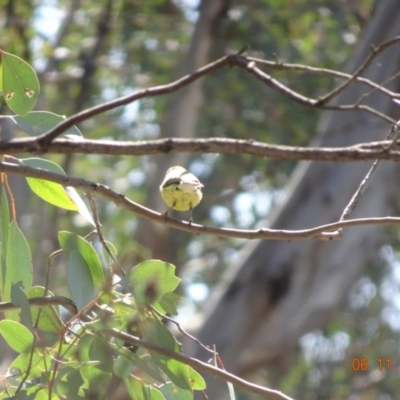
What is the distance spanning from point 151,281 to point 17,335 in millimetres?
233

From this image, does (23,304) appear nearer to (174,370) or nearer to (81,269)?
(81,269)

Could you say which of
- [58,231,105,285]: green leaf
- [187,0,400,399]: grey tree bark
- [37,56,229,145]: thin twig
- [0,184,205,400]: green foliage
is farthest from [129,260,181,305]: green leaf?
[187,0,400,399]: grey tree bark

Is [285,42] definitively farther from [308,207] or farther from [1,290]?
[1,290]

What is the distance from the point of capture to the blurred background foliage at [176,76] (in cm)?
453

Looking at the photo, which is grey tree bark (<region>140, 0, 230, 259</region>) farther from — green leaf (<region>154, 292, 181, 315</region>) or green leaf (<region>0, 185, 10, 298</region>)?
green leaf (<region>154, 292, 181, 315</region>)

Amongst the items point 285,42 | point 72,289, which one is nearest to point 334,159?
point 72,289

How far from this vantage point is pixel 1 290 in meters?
1.37

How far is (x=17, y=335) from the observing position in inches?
47.9

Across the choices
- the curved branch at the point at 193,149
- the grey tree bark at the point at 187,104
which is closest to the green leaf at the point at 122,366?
the curved branch at the point at 193,149

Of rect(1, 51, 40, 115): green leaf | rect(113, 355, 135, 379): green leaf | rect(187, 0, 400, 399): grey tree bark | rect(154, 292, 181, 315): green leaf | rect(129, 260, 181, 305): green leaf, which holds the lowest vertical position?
rect(187, 0, 400, 399): grey tree bark

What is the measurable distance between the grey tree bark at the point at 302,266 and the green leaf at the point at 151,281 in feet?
7.95

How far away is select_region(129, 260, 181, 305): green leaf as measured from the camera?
3.82ft

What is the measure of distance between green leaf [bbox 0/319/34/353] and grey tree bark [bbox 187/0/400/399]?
2399 mm

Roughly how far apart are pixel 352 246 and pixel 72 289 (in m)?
2.71
